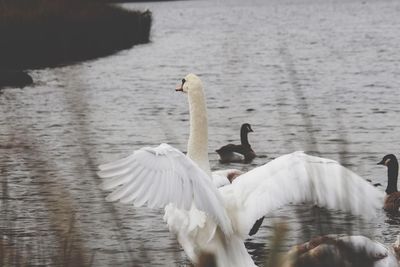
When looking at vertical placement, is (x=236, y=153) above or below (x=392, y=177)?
below

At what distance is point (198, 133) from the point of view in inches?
280

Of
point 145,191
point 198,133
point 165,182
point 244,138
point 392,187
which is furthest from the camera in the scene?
point 244,138

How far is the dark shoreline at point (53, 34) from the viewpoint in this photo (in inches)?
1070

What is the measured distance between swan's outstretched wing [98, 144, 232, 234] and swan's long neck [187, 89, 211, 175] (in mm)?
1227

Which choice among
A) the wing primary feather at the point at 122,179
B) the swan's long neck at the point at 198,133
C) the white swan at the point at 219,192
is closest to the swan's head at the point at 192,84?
the swan's long neck at the point at 198,133

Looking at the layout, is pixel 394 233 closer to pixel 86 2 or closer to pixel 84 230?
pixel 84 230

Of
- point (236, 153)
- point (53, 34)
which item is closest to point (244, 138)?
point (236, 153)

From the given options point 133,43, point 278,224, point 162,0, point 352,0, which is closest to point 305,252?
point 278,224

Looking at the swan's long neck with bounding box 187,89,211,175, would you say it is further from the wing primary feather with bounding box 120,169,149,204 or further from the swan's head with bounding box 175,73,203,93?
the wing primary feather with bounding box 120,169,149,204

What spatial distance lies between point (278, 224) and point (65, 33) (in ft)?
89.2

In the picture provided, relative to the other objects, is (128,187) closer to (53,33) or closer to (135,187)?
(135,187)

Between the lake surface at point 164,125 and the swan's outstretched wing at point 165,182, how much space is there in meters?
0.12

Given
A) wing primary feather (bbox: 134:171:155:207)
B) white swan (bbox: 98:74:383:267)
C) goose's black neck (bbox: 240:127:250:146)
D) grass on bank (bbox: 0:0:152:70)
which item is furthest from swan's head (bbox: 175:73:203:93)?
grass on bank (bbox: 0:0:152:70)

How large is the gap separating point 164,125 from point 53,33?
24357 mm
